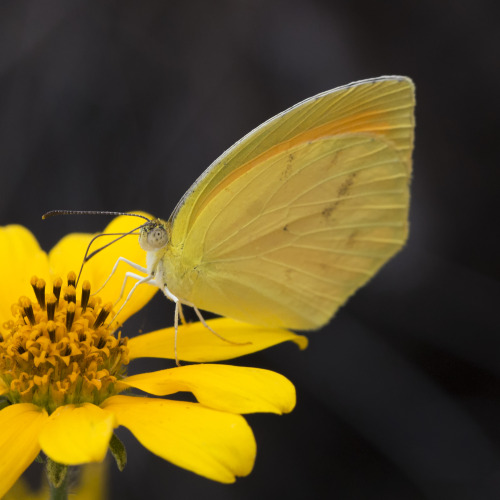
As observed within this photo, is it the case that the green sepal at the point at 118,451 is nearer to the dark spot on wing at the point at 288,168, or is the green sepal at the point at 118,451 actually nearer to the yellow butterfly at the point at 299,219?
the yellow butterfly at the point at 299,219

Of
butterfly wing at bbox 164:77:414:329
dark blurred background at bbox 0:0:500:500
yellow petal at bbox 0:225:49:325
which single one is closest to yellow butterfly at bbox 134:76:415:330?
butterfly wing at bbox 164:77:414:329

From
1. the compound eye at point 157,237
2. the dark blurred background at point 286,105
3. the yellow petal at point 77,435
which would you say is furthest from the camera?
the dark blurred background at point 286,105

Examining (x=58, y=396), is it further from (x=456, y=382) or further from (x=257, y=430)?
(x=456, y=382)

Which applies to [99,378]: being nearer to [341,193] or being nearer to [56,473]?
[56,473]

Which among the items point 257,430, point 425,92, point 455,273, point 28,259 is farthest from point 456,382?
point 28,259

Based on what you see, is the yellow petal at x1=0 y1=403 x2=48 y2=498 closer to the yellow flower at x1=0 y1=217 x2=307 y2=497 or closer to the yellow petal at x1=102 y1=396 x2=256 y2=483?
the yellow flower at x1=0 y1=217 x2=307 y2=497

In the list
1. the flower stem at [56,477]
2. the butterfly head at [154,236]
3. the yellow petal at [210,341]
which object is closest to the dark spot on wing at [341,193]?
the yellow petal at [210,341]

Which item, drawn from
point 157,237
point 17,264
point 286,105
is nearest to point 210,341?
point 157,237
